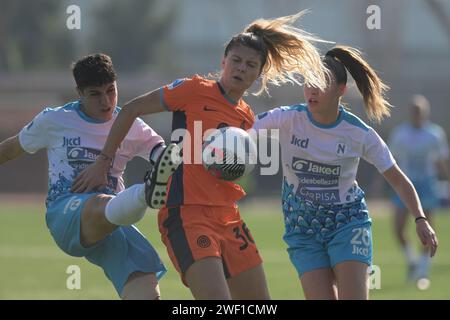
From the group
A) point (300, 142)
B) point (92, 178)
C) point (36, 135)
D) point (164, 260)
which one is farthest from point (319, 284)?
point (164, 260)

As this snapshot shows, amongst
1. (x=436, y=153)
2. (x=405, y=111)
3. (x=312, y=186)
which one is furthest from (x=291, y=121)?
(x=405, y=111)

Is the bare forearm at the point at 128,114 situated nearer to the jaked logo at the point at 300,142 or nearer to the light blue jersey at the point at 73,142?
the light blue jersey at the point at 73,142

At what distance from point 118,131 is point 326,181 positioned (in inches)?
56.3

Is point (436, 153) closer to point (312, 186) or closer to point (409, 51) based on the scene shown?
point (312, 186)

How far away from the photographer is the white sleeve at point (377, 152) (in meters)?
6.63

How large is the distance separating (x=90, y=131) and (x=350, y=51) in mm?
1778

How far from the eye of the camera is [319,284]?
6586mm

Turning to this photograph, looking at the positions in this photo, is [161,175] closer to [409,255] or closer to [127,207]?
[127,207]

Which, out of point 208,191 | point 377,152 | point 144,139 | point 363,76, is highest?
point 363,76

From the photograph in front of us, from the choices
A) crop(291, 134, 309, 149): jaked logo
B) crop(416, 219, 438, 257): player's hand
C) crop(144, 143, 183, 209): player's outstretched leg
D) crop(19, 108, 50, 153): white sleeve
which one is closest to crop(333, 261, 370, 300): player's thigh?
crop(416, 219, 438, 257): player's hand

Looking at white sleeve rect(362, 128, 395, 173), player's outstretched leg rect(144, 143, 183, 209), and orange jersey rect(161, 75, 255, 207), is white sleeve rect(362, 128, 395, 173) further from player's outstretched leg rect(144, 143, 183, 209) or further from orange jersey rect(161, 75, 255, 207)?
player's outstretched leg rect(144, 143, 183, 209)

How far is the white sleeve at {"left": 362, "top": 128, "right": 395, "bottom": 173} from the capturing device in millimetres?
6633

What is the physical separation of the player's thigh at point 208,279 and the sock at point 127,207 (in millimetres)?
454

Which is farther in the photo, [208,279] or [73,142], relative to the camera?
[73,142]
